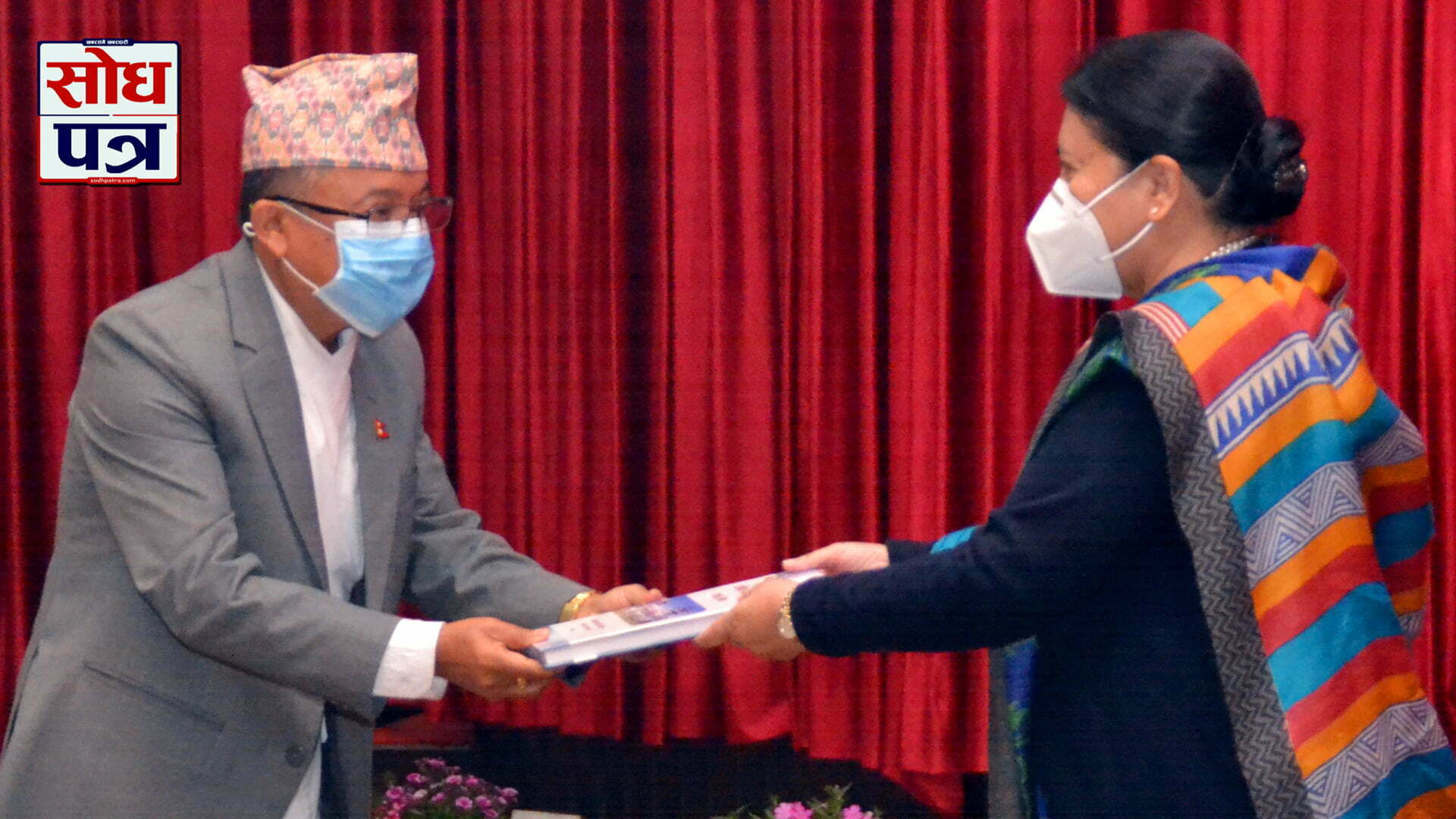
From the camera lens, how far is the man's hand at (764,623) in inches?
71.6

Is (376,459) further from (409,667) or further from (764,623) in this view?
(764,623)

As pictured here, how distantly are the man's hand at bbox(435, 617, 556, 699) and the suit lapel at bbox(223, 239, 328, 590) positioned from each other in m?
0.20

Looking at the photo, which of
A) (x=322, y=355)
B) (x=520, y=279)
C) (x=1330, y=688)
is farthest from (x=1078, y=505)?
(x=520, y=279)

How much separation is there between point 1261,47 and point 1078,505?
1772 millimetres

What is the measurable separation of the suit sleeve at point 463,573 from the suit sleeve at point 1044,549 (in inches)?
26.3

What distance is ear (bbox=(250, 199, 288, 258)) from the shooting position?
2002mm

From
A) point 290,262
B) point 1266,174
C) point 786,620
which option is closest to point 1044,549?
point 786,620

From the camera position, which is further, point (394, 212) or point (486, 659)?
point (394, 212)

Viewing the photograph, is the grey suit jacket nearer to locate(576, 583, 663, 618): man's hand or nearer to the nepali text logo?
locate(576, 583, 663, 618): man's hand

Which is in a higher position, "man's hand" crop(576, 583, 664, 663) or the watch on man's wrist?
the watch on man's wrist

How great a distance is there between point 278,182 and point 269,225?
7cm

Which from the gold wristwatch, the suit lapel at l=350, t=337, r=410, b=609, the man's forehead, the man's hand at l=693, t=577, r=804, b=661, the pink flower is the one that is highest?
the man's forehead

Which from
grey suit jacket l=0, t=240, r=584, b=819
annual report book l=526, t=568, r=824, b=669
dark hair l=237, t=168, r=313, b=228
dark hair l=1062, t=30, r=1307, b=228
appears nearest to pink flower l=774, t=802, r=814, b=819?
annual report book l=526, t=568, r=824, b=669

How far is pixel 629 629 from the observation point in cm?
190
